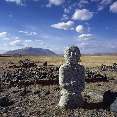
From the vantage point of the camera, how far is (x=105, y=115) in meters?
16.0

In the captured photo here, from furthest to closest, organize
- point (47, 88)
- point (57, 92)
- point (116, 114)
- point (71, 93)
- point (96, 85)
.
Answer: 1. point (96, 85)
2. point (47, 88)
3. point (57, 92)
4. point (71, 93)
5. point (116, 114)

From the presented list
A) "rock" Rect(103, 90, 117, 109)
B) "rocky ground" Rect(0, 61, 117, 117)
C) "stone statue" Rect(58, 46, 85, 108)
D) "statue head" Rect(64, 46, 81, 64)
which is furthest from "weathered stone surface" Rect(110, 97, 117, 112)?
"statue head" Rect(64, 46, 81, 64)

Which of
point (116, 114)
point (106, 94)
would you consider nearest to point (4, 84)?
point (106, 94)

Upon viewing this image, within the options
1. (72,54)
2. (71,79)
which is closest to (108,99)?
(71,79)

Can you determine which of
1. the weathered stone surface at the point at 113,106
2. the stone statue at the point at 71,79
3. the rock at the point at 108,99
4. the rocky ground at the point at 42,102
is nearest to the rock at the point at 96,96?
the rocky ground at the point at 42,102

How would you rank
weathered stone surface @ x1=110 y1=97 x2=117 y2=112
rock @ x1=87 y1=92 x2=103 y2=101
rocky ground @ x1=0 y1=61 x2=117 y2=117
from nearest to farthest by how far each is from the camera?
weathered stone surface @ x1=110 y1=97 x2=117 y2=112, rocky ground @ x1=0 y1=61 x2=117 y2=117, rock @ x1=87 y1=92 x2=103 y2=101

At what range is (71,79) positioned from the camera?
700 inches

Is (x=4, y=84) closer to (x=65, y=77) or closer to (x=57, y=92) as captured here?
(x=57, y=92)

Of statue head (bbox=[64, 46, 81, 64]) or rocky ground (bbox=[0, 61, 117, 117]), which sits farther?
statue head (bbox=[64, 46, 81, 64])

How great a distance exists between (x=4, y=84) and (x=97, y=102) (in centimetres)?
1066

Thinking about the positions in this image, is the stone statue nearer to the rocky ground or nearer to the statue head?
the statue head

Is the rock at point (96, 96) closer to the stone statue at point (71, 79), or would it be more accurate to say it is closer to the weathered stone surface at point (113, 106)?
the stone statue at point (71, 79)

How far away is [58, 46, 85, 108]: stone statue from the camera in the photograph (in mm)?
17547

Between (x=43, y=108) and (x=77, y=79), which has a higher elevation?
(x=77, y=79)
